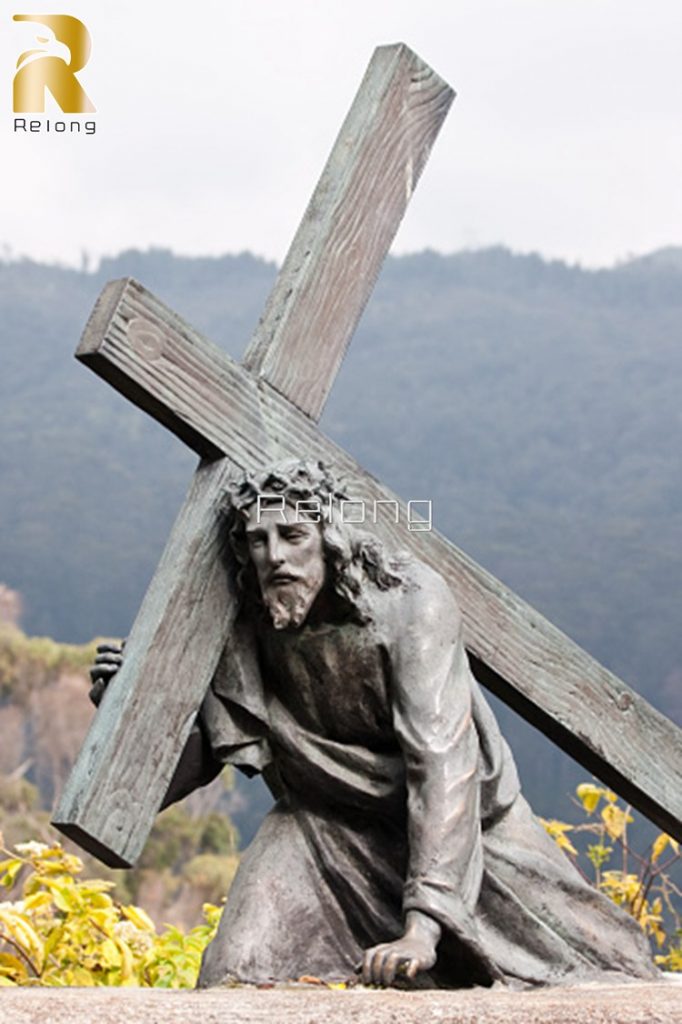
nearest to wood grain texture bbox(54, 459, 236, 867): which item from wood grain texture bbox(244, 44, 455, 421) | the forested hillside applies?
wood grain texture bbox(244, 44, 455, 421)

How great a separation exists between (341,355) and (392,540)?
1.45 feet

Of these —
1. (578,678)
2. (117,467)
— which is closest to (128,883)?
(117,467)

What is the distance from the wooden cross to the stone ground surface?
50cm

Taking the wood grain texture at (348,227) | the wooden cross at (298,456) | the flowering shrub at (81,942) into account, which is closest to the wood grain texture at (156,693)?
the wooden cross at (298,456)

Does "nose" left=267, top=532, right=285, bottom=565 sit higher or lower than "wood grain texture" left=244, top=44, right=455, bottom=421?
lower

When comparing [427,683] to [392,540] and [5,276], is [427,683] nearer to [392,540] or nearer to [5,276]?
[392,540]

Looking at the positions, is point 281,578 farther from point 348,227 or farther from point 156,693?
point 348,227

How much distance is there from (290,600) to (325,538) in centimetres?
15

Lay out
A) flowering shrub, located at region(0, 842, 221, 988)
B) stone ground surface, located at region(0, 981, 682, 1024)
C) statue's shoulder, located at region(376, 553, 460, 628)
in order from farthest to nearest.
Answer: flowering shrub, located at region(0, 842, 221, 988) → statue's shoulder, located at region(376, 553, 460, 628) → stone ground surface, located at region(0, 981, 682, 1024)

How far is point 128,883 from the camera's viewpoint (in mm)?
15414

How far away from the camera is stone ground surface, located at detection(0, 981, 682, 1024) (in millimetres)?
3848

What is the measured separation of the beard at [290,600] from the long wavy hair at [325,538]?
6cm

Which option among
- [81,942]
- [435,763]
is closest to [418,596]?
[435,763]

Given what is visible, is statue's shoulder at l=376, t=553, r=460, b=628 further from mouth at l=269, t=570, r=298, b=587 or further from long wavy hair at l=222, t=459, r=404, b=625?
mouth at l=269, t=570, r=298, b=587
